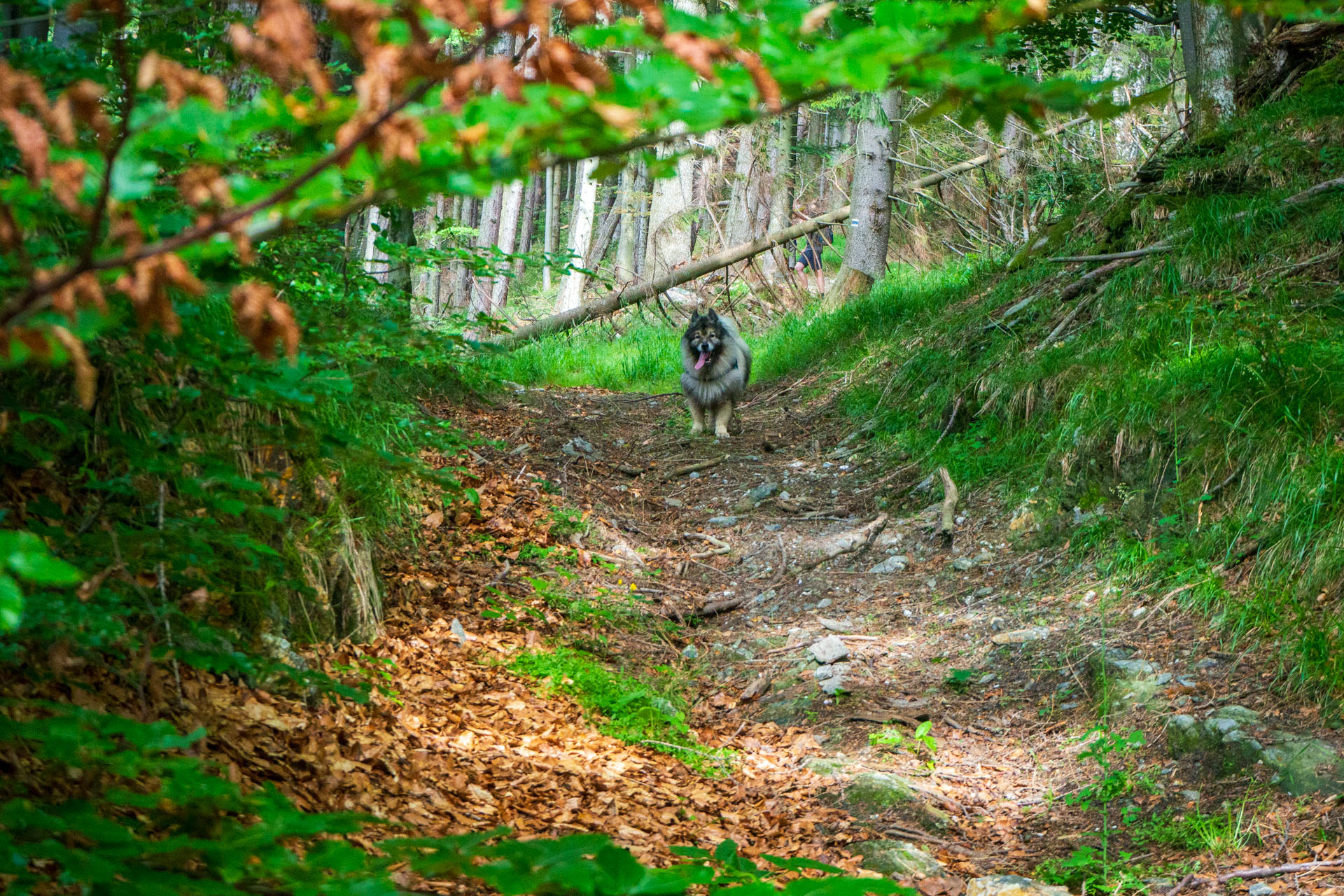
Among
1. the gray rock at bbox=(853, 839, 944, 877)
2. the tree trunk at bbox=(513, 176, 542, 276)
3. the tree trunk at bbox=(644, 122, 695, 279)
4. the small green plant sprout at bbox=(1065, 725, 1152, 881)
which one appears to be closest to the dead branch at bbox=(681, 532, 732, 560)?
the small green plant sprout at bbox=(1065, 725, 1152, 881)

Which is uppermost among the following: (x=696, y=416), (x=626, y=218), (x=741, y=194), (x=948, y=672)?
(x=741, y=194)

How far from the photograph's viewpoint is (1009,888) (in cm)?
319

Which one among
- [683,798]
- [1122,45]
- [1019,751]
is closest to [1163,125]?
[1122,45]

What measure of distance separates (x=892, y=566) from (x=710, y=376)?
3.41 m

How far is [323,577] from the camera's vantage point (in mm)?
3961

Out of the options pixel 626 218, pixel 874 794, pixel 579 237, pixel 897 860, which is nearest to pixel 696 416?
pixel 874 794

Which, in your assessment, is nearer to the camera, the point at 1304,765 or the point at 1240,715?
the point at 1304,765

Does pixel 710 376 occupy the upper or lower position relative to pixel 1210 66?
lower

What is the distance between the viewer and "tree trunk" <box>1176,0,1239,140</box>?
7828 millimetres

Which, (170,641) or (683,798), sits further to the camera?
(683,798)

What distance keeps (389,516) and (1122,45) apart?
21602mm

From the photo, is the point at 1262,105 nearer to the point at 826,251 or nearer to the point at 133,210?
the point at 133,210

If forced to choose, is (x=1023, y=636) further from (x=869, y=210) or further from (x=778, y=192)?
(x=778, y=192)

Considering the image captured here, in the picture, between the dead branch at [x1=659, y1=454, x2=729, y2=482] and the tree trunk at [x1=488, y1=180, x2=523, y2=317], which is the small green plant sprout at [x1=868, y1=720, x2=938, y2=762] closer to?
the dead branch at [x1=659, y1=454, x2=729, y2=482]
